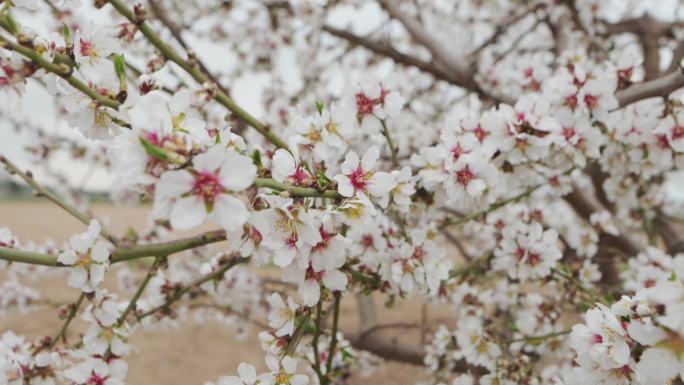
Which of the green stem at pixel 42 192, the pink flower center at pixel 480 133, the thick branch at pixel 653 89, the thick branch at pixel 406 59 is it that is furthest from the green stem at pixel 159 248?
the thick branch at pixel 406 59

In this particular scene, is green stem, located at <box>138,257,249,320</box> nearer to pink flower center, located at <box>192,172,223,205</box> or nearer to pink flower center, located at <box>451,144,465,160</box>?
pink flower center, located at <box>451,144,465,160</box>

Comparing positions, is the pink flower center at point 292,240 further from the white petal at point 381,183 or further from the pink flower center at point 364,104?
the pink flower center at point 364,104

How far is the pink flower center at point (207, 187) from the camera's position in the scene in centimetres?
75

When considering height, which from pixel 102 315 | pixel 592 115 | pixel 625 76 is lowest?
pixel 102 315

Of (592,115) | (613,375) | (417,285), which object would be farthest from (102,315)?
(592,115)

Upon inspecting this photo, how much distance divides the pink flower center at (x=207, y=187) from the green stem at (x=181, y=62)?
1.55 ft

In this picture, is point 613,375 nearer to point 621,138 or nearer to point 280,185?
point 280,185

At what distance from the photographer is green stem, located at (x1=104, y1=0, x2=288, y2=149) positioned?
1166mm

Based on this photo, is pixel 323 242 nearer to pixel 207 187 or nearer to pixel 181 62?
pixel 207 187

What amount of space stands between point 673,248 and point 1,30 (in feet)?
12.6

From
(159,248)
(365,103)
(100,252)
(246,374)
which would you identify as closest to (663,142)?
(365,103)

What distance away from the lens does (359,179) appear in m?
1.06

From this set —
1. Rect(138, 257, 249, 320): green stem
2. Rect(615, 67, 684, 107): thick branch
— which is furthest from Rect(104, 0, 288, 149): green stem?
Rect(615, 67, 684, 107): thick branch

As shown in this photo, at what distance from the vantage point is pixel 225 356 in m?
4.43
